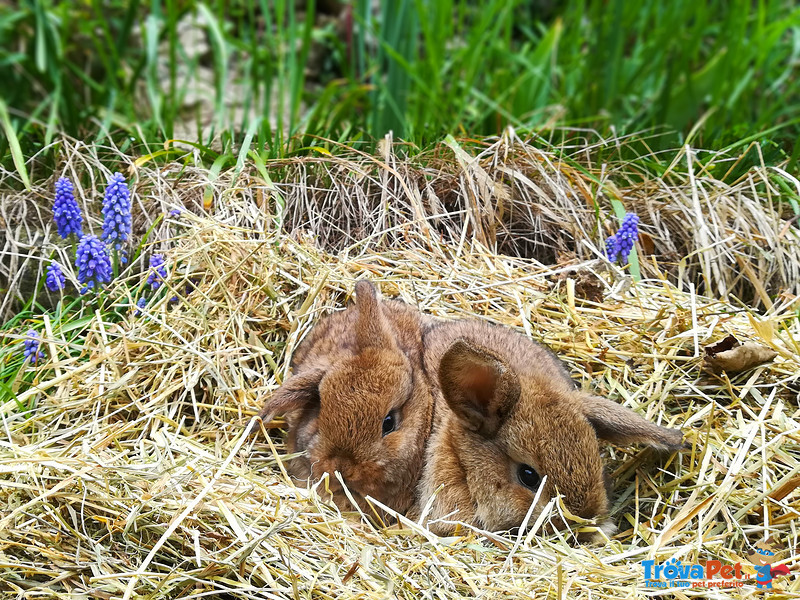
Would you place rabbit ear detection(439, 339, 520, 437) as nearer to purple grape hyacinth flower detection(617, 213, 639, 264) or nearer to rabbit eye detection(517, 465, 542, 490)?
rabbit eye detection(517, 465, 542, 490)

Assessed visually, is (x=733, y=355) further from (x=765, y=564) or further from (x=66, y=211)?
(x=66, y=211)

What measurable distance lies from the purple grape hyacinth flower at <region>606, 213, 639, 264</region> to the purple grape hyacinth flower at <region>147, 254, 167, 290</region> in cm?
196

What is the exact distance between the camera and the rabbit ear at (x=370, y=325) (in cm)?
283

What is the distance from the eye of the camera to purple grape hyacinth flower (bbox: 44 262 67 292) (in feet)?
10.5

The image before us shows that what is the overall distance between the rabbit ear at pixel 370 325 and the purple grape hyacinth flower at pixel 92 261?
1107 millimetres

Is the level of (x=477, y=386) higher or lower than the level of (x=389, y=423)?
higher

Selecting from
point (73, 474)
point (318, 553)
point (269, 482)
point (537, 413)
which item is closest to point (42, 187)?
point (73, 474)

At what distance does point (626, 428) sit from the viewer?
102 inches

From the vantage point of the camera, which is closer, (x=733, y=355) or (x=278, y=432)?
(x=733, y=355)

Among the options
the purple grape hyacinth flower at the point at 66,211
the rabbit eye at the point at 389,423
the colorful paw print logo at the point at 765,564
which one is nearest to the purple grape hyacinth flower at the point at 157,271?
the purple grape hyacinth flower at the point at 66,211

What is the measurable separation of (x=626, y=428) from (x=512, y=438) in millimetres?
378

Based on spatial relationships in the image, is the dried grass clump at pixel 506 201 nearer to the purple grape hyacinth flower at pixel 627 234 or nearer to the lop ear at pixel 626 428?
the purple grape hyacinth flower at pixel 627 234

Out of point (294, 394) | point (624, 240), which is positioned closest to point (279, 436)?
point (294, 394)

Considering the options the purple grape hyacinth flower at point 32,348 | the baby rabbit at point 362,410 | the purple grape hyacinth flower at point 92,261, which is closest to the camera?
the baby rabbit at point 362,410
